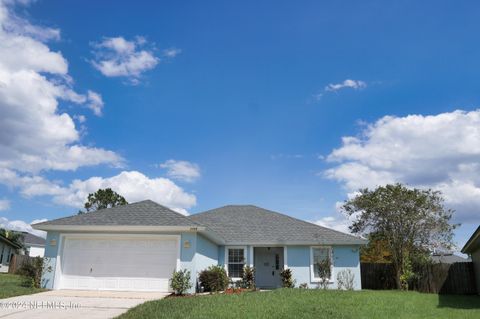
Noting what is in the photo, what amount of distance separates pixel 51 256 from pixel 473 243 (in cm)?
1955

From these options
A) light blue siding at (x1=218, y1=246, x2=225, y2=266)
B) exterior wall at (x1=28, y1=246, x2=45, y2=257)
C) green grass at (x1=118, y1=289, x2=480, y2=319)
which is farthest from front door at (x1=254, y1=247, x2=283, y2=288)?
exterior wall at (x1=28, y1=246, x2=45, y2=257)

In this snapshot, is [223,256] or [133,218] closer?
[133,218]

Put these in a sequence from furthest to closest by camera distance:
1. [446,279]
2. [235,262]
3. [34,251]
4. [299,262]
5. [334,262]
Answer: [34,251] → [446,279] → [235,262] → [299,262] → [334,262]

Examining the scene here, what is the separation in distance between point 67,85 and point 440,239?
2048 cm

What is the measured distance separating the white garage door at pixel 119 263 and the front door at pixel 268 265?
8.00 meters

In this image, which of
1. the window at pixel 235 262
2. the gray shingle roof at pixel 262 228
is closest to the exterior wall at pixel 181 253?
the gray shingle roof at pixel 262 228

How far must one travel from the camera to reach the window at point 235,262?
22.0 meters

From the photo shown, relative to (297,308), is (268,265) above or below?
above

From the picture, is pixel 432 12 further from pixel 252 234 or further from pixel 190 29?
pixel 252 234

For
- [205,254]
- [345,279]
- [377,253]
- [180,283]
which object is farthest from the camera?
[377,253]

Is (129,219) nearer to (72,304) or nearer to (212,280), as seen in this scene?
(212,280)

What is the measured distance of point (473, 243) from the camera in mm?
20297

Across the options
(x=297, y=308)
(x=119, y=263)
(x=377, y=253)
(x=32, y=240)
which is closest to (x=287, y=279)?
(x=119, y=263)

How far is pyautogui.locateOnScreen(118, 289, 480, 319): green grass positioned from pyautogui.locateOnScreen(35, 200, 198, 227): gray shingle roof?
412 centimetres
